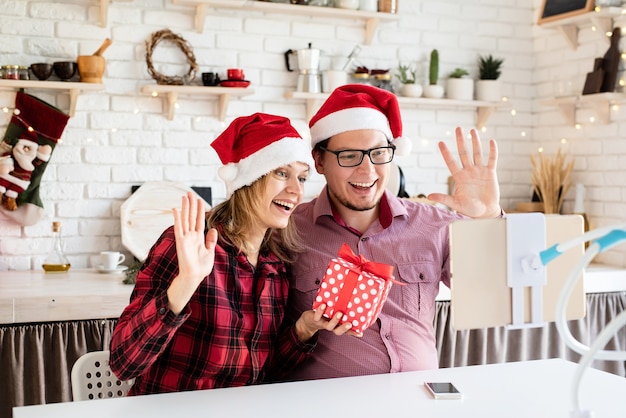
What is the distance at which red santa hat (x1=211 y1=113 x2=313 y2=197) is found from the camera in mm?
2105

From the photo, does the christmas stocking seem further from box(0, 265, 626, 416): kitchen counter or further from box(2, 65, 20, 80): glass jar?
box(0, 265, 626, 416): kitchen counter

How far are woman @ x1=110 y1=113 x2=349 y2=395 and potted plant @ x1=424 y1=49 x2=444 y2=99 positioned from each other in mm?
2164

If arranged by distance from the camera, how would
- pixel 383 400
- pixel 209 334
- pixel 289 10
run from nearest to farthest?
1. pixel 383 400
2. pixel 209 334
3. pixel 289 10

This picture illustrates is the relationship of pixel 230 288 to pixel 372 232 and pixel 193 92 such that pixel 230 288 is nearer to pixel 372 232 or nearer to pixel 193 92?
pixel 372 232

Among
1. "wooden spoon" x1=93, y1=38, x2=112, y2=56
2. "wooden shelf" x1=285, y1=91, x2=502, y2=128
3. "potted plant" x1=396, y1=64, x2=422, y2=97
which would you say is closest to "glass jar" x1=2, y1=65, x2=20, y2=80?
"wooden spoon" x1=93, y1=38, x2=112, y2=56

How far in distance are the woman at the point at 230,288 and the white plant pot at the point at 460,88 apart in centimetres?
228

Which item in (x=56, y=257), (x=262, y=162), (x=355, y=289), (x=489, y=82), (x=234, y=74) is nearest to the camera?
(x=355, y=289)

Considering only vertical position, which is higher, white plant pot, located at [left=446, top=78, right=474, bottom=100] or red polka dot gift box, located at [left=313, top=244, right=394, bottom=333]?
white plant pot, located at [left=446, top=78, right=474, bottom=100]

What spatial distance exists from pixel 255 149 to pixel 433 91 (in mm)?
2317

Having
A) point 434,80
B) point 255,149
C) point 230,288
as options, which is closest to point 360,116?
point 255,149

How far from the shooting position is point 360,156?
2309 mm

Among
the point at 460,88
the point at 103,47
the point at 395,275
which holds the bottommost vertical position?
the point at 395,275

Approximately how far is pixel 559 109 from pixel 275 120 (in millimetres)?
2604

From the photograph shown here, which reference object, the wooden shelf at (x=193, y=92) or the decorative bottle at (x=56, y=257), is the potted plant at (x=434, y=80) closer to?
the wooden shelf at (x=193, y=92)
